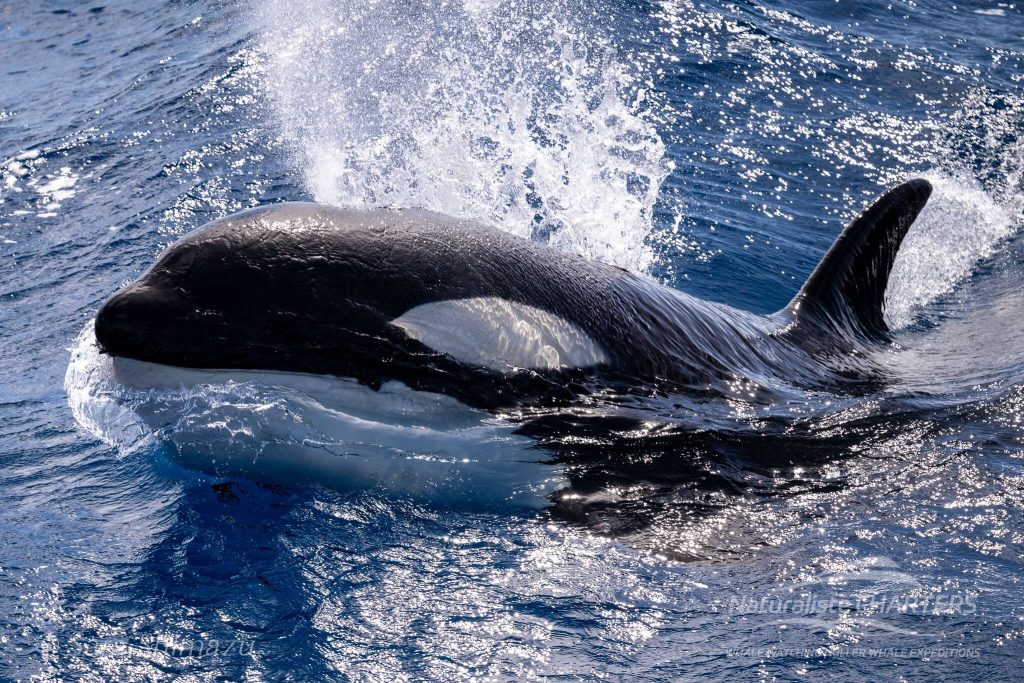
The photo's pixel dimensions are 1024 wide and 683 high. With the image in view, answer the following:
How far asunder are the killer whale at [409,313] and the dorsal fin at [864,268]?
7.01ft

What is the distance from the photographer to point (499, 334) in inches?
234

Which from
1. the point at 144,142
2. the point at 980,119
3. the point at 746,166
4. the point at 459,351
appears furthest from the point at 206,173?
the point at 980,119

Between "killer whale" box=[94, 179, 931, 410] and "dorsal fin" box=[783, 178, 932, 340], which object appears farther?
"dorsal fin" box=[783, 178, 932, 340]

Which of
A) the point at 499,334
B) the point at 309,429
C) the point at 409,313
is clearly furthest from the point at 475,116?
the point at 309,429

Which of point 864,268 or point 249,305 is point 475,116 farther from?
point 249,305

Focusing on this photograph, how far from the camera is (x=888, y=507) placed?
6.31m

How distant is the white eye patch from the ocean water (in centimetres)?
49

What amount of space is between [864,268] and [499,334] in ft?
15.0

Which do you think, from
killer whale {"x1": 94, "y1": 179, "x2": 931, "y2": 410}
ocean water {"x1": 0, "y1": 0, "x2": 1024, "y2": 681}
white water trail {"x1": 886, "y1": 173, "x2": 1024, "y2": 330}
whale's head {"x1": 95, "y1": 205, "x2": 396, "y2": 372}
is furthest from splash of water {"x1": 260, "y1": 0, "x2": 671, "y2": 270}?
whale's head {"x1": 95, "y1": 205, "x2": 396, "y2": 372}

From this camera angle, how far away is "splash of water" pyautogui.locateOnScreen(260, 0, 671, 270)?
12.0 meters

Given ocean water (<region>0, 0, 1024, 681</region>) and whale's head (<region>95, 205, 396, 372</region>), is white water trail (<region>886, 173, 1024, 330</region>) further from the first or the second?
whale's head (<region>95, 205, 396, 372</region>)

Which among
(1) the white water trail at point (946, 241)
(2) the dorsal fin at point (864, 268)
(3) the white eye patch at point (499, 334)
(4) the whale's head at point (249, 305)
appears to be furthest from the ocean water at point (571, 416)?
(2) the dorsal fin at point (864, 268)

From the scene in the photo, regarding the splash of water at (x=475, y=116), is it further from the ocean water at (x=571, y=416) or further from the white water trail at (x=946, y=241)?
the white water trail at (x=946, y=241)

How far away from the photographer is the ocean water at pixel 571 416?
5.28 m
